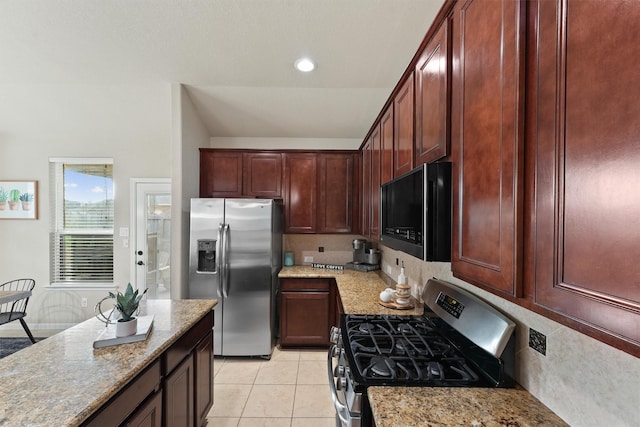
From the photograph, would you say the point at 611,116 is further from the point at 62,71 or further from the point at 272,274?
the point at 62,71

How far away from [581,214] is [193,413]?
2.15 m

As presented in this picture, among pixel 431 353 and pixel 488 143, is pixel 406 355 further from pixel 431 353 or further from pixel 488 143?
pixel 488 143

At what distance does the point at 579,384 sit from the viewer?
85cm

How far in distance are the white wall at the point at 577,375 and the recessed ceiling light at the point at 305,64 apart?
2.43m

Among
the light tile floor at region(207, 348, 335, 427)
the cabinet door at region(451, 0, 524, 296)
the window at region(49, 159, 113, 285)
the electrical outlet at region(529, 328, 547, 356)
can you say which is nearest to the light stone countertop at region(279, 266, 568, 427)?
the electrical outlet at region(529, 328, 547, 356)

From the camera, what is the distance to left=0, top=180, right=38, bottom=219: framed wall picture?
3.72 m

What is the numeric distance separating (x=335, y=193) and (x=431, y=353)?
2593 mm

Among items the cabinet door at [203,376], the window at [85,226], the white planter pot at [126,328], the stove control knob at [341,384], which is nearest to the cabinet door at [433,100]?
the stove control knob at [341,384]

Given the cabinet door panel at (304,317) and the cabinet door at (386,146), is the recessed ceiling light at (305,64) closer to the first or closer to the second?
the cabinet door at (386,146)

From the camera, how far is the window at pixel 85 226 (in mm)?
3848

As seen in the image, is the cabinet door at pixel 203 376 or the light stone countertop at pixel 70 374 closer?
the light stone countertop at pixel 70 374

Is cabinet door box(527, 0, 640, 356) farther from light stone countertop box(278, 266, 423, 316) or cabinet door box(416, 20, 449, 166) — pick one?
light stone countertop box(278, 266, 423, 316)

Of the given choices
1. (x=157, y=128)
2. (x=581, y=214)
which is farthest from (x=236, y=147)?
(x=581, y=214)

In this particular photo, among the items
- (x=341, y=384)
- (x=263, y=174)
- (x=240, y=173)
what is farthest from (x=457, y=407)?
(x=240, y=173)
